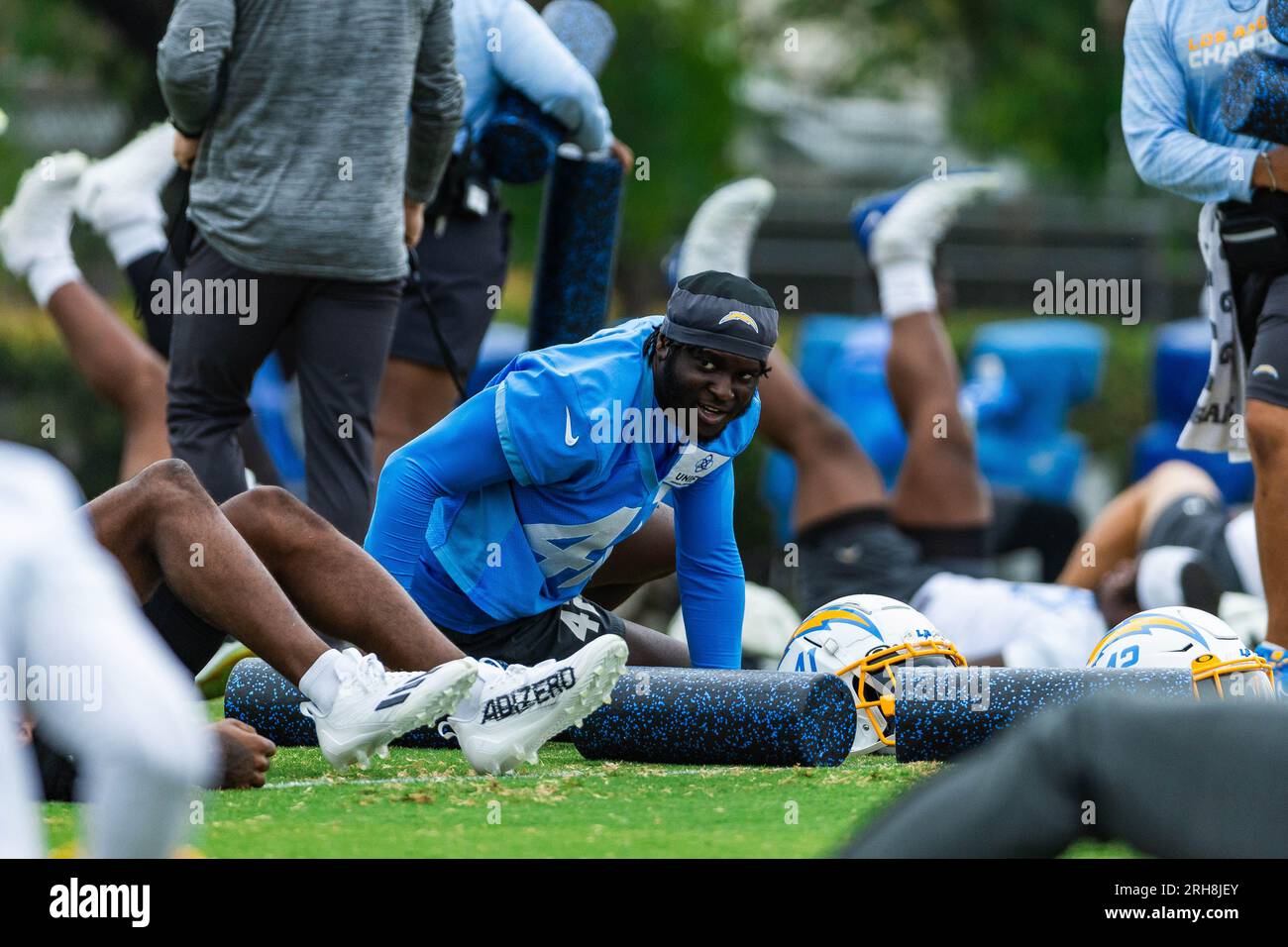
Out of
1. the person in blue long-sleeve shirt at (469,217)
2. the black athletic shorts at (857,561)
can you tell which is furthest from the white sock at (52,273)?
the black athletic shorts at (857,561)

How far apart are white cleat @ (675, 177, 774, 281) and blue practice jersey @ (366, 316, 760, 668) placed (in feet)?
9.82

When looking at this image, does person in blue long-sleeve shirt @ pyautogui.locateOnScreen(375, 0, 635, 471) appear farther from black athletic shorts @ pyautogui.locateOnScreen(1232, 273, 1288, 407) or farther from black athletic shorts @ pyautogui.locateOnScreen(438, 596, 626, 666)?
black athletic shorts @ pyautogui.locateOnScreen(1232, 273, 1288, 407)

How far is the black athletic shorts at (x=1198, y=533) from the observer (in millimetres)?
7590

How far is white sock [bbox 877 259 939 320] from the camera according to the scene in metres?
8.04

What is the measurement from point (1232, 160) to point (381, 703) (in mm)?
2775

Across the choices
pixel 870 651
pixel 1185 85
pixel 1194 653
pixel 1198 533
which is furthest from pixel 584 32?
pixel 1194 653

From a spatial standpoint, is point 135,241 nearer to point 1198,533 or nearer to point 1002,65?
point 1198,533

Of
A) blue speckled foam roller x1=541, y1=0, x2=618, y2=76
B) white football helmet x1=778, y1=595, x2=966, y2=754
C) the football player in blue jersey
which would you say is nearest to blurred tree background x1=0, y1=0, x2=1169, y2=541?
blue speckled foam roller x1=541, y1=0, x2=618, y2=76

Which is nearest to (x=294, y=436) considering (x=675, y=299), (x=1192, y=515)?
(x=1192, y=515)

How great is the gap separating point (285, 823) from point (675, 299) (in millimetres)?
1595

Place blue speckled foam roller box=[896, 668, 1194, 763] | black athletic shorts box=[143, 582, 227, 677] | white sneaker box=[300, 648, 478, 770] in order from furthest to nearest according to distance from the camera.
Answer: blue speckled foam roller box=[896, 668, 1194, 763] < black athletic shorts box=[143, 582, 227, 677] < white sneaker box=[300, 648, 478, 770]

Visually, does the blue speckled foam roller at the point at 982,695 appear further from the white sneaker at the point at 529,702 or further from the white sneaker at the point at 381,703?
the white sneaker at the point at 381,703
